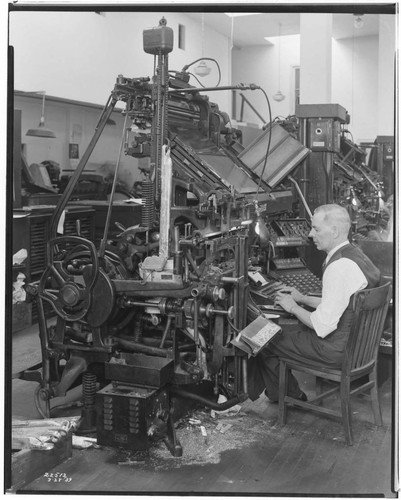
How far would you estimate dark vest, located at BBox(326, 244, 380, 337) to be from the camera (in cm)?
321

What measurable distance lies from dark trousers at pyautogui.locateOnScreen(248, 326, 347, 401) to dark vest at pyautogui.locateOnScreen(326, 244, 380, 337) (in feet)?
0.17

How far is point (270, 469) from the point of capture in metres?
2.91

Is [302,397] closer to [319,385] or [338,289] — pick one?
[319,385]

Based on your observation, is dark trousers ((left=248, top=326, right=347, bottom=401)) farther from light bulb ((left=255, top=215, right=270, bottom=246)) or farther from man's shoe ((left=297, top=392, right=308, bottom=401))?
light bulb ((left=255, top=215, right=270, bottom=246))

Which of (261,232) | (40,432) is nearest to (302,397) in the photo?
(261,232)

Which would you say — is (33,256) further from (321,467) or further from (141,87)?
(321,467)

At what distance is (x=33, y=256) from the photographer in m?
5.10

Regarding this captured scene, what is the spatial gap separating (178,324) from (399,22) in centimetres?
160

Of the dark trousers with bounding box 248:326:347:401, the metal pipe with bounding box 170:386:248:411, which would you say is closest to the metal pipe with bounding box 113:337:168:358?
the metal pipe with bounding box 170:386:248:411

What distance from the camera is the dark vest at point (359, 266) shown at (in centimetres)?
321

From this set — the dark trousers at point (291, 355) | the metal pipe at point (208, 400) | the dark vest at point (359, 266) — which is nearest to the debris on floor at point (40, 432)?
the metal pipe at point (208, 400)

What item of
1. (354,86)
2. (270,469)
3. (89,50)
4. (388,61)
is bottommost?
(270,469)

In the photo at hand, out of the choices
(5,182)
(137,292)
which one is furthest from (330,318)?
(5,182)

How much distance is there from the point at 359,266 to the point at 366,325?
29cm
